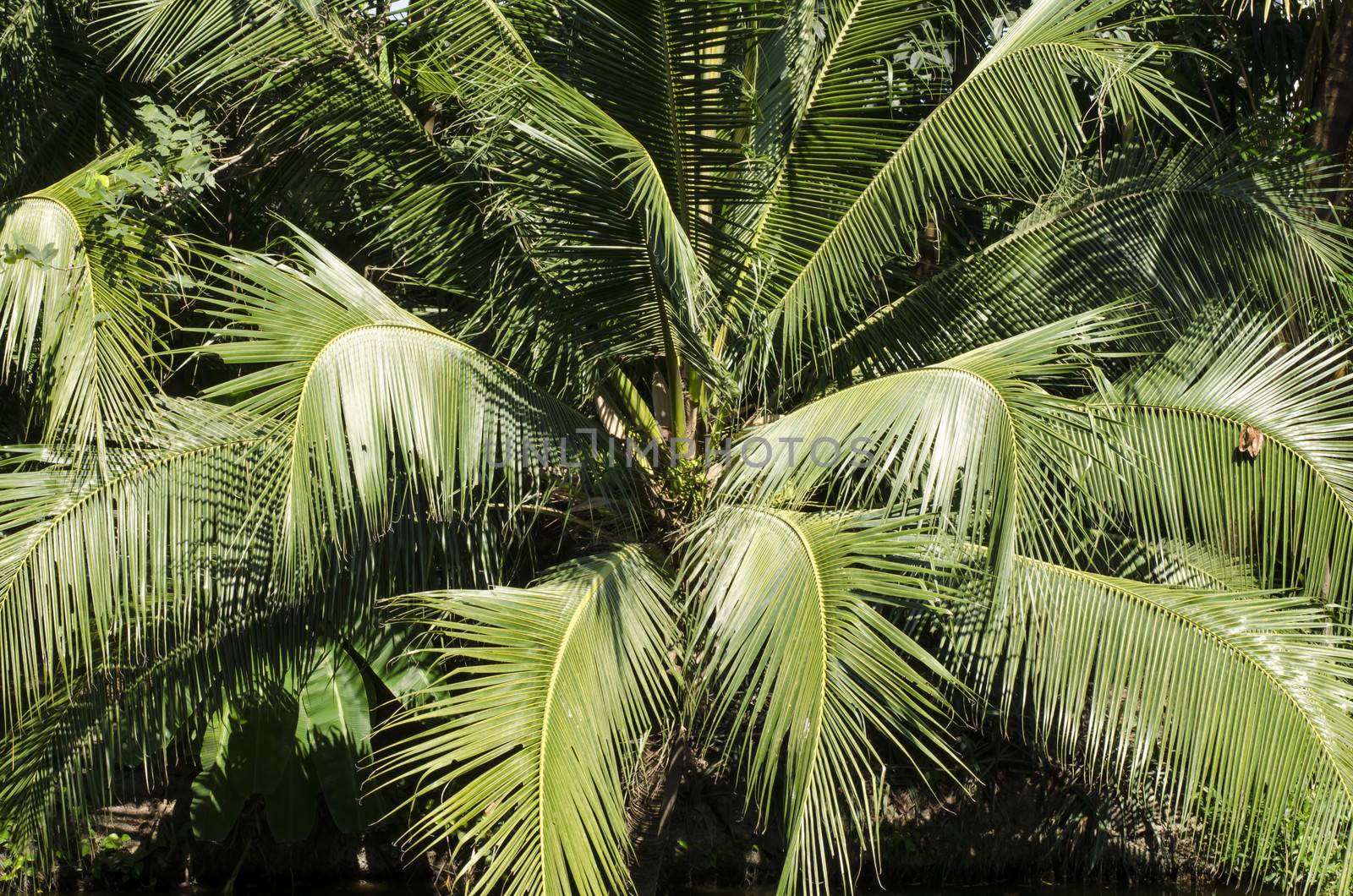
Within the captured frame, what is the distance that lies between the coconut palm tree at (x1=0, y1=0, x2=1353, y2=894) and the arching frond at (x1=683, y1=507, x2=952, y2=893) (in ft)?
0.06

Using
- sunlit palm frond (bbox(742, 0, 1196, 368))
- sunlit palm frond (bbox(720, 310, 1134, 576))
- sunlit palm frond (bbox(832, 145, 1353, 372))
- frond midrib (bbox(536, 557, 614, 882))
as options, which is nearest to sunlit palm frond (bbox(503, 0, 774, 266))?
sunlit palm frond (bbox(742, 0, 1196, 368))

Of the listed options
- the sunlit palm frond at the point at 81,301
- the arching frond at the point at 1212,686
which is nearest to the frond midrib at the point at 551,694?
the arching frond at the point at 1212,686

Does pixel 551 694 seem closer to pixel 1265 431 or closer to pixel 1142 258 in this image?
pixel 1265 431

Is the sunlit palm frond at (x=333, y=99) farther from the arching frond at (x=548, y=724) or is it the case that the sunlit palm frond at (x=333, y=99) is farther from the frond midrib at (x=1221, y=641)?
the frond midrib at (x=1221, y=641)

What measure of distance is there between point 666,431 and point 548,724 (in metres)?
1.84

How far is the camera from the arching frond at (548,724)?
9.89 ft

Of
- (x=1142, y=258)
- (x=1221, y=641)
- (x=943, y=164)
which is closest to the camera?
(x=1221, y=641)

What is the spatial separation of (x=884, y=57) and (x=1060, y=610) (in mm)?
2364

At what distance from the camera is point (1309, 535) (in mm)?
4188

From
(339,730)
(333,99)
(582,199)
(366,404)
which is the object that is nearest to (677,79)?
(582,199)

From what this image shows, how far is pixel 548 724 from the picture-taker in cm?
321

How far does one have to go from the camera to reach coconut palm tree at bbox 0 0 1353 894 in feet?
11.2

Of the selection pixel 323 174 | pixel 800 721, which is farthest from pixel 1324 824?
pixel 323 174

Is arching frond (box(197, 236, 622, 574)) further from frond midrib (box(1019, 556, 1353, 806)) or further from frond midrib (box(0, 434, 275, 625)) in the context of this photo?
frond midrib (box(1019, 556, 1353, 806))
